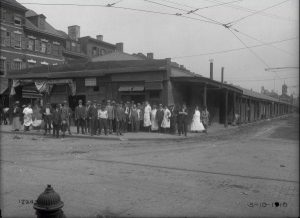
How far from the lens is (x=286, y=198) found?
6297mm

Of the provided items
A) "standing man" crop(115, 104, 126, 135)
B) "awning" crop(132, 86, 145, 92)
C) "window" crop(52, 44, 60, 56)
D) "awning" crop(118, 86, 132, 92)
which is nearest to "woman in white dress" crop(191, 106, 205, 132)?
"awning" crop(132, 86, 145, 92)

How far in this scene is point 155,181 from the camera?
7504 mm

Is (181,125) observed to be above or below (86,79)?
below

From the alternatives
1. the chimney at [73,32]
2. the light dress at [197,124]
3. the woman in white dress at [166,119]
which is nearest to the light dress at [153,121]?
the woman in white dress at [166,119]

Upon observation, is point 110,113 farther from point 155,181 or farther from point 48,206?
point 48,206

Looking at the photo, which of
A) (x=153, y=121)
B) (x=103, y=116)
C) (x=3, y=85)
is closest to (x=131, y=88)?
(x=153, y=121)

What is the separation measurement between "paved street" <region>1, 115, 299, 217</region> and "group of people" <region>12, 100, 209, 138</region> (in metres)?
5.45

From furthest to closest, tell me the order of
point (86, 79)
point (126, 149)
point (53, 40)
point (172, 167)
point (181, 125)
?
point (53, 40) → point (86, 79) → point (181, 125) → point (126, 149) → point (172, 167)

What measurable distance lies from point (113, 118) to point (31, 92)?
10670mm

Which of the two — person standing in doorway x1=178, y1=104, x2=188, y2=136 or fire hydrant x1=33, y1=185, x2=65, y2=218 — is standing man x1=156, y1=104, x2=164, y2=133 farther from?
fire hydrant x1=33, y1=185, x2=65, y2=218

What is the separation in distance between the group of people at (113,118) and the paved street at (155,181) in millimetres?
5446

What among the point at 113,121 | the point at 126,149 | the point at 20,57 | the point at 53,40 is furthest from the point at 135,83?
the point at 53,40

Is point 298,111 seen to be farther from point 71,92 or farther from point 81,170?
point 71,92

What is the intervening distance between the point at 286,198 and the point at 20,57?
38458 mm
